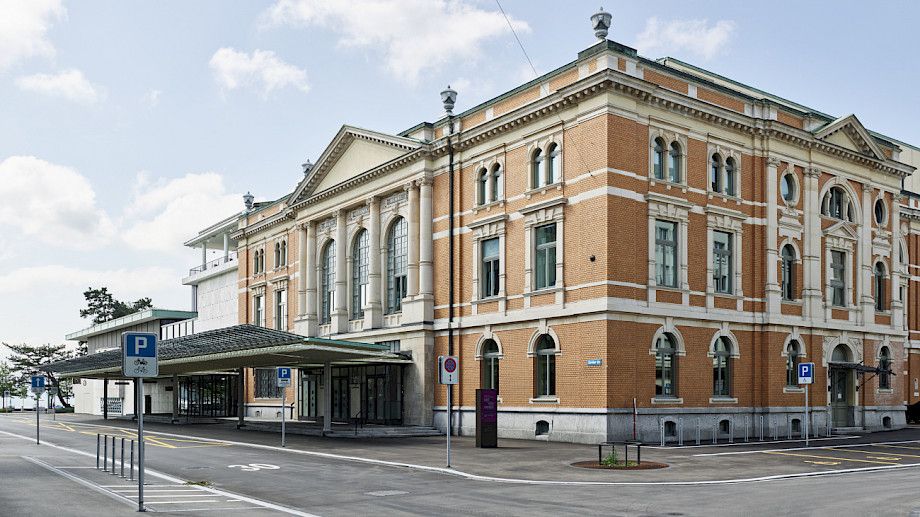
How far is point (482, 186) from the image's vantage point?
4128 cm

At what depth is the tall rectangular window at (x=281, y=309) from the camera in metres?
59.9

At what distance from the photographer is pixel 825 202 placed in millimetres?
42719

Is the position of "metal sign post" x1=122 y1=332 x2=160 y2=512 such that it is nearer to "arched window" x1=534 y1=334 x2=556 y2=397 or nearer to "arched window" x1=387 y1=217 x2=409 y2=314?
"arched window" x1=534 y1=334 x2=556 y2=397

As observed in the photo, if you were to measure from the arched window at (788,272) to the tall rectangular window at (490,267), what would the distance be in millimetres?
12475

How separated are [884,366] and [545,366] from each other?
19.1 m

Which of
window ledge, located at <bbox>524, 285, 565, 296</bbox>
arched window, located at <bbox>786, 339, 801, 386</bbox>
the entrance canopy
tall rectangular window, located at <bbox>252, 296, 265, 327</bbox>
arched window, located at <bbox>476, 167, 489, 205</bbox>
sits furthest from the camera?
tall rectangular window, located at <bbox>252, 296, 265, 327</bbox>

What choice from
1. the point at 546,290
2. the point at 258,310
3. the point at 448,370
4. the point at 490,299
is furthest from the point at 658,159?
the point at 258,310

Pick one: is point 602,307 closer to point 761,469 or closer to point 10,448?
point 761,469

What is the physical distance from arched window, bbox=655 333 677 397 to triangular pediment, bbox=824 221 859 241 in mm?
11319

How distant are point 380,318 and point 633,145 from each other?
59.1 feet

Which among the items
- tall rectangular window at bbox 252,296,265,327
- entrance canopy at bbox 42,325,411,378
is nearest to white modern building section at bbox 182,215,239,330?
tall rectangular window at bbox 252,296,265,327

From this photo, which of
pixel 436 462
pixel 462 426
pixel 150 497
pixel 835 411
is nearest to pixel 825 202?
pixel 835 411

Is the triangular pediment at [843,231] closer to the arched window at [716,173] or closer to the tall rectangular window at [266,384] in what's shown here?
the arched window at [716,173]

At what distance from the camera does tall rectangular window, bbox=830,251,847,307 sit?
4281cm
